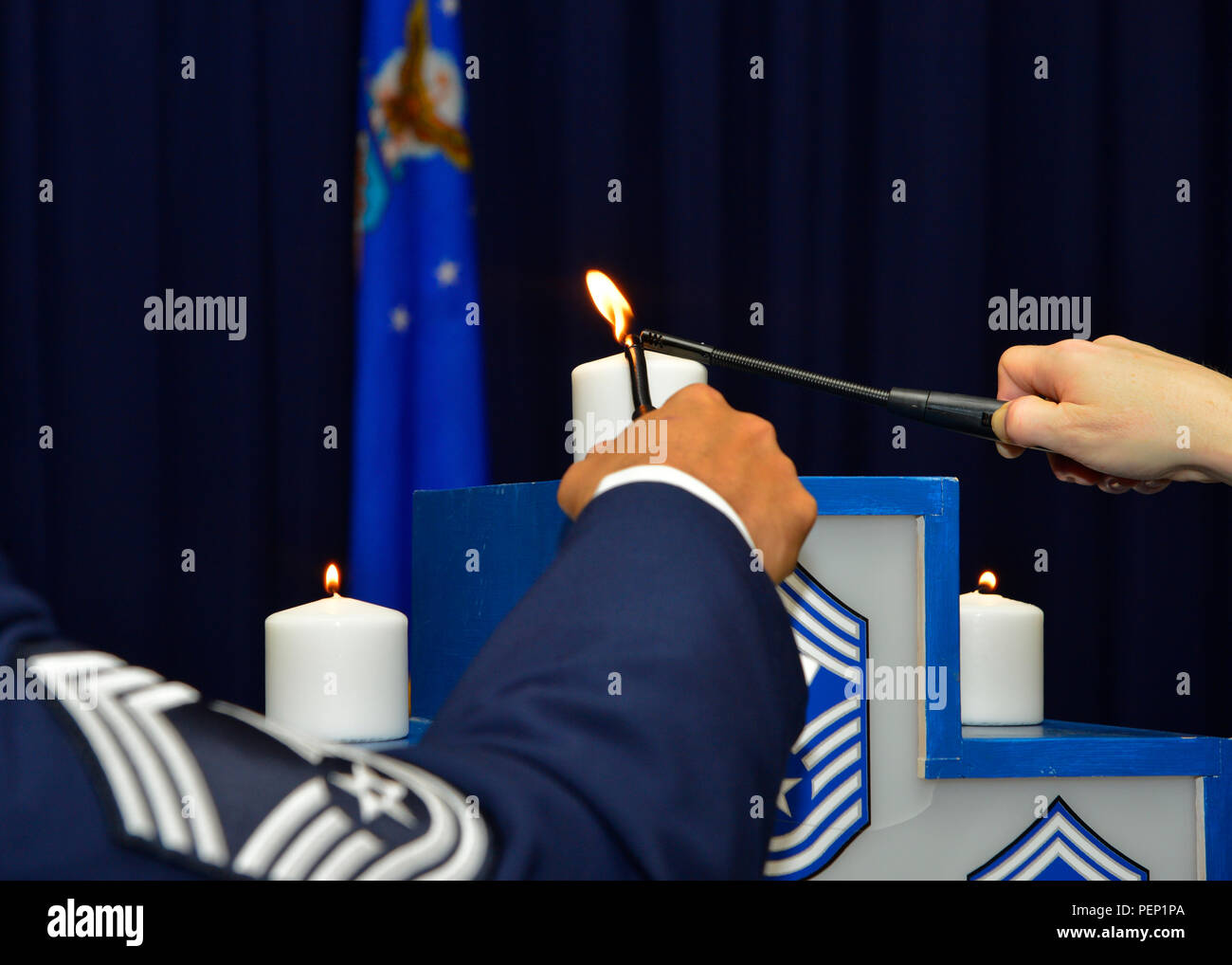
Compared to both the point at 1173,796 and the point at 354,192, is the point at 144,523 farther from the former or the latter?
the point at 1173,796

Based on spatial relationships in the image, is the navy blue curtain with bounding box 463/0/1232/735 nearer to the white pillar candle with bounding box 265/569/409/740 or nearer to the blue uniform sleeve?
the white pillar candle with bounding box 265/569/409/740

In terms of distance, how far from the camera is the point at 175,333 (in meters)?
1.11

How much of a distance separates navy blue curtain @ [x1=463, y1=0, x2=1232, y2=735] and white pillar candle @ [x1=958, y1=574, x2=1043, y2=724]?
18.2 inches

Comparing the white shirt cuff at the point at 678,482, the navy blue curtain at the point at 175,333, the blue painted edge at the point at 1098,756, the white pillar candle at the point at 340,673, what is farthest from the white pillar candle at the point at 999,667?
the navy blue curtain at the point at 175,333

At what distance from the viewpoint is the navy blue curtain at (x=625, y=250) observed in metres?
1.09

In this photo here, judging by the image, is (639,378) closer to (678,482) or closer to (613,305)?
(613,305)

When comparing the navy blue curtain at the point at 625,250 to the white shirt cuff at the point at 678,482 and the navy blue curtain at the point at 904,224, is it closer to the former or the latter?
the navy blue curtain at the point at 904,224

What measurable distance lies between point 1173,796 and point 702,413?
0.45 metres

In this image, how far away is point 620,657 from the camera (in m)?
0.24

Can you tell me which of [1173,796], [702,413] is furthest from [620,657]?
[1173,796]

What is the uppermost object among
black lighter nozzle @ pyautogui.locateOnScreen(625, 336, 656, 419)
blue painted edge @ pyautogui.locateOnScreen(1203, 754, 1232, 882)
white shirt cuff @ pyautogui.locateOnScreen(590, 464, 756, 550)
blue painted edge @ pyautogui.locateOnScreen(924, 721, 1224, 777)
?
black lighter nozzle @ pyautogui.locateOnScreen(625, 336, 656, 419)

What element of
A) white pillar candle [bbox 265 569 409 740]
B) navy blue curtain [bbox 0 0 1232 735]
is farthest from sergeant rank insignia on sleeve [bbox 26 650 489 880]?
navy blue curtain [bbox 0 0 1232 735]

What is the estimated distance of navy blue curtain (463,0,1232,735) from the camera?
46.4 inches

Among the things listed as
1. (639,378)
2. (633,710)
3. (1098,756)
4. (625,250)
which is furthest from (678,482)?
(625,250)
